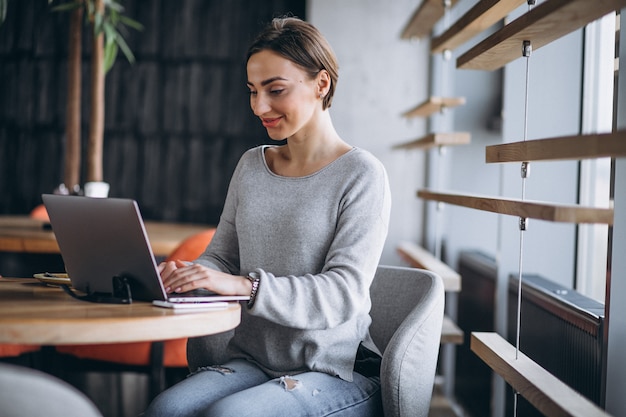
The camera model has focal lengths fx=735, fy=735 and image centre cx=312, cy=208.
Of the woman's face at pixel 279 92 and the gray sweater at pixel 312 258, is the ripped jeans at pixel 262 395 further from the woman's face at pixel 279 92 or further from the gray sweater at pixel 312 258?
the woman's face at pixel 279 92

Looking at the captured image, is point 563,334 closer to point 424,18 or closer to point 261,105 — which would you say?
point 261,105

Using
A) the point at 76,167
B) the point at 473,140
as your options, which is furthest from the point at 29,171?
the point at 473,140

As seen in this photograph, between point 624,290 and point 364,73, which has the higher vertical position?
point 364,73

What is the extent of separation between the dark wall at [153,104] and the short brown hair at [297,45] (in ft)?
10.3

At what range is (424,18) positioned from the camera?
10.7 feet

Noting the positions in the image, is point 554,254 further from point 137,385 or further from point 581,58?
point 137,385

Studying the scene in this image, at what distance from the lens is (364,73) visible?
4301 millimetres

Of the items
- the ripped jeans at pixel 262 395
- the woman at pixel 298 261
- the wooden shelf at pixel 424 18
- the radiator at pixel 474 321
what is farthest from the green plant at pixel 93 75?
the ripped jeans at pixel 262 395

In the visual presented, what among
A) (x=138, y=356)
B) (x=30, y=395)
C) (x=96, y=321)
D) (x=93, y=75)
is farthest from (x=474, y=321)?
(x=30, y=395)

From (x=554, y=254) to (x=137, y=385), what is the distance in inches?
79.1

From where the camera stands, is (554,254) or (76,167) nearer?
(554,254)

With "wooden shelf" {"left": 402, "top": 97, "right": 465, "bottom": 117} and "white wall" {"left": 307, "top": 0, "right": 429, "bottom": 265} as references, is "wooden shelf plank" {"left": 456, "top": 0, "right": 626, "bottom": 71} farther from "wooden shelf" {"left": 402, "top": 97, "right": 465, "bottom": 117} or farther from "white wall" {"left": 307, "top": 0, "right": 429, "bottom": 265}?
"white wall" {"left": 307, "top": 0, "right": 429, "bottom": 265}

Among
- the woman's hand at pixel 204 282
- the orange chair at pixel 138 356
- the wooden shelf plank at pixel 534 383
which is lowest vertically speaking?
the orange chair at pixel 138 356

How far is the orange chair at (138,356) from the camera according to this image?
2449 mm
